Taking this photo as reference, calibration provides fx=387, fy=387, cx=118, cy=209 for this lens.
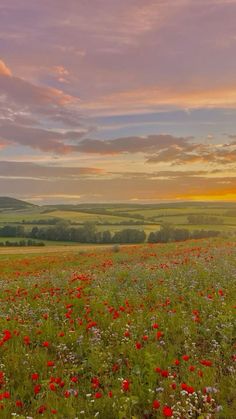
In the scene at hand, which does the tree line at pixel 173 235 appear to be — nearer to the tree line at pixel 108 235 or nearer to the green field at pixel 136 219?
the tree line at pixel 108 235

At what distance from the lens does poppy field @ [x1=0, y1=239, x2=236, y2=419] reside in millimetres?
5129

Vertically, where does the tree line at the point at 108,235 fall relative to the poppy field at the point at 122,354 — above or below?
below

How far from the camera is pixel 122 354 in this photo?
6836mm

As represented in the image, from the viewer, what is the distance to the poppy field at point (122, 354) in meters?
5.13

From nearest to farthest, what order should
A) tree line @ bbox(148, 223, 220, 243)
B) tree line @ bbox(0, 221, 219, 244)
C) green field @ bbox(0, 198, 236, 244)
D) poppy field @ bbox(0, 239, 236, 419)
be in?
poppy field @ bbox(0, 239, 236, 419)
tree line @ bbox(148, 223, 220, 243)
tree line @ bbox(0, 221, 219, 244)
green field @ bbox(0, 198, 236, 244)

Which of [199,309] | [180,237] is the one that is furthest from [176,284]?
[180,237]

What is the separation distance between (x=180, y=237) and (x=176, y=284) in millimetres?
57197

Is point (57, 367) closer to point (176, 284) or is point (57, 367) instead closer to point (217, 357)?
point (217, 357)

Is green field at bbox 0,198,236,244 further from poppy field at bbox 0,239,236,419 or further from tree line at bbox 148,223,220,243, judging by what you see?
poppy field at bbox 0,239,236,419

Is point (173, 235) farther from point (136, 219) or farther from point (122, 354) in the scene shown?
point (122, 354)

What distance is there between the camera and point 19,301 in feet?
33.6

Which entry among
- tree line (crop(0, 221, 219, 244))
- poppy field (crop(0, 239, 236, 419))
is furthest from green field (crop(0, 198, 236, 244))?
poppy field (crop(0, 239, 236, 419))

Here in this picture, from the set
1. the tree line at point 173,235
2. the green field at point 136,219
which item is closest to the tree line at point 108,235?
the tree line at point 173,235

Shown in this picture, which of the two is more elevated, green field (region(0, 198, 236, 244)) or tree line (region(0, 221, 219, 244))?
green field (region(0, 198, 236, 244))
